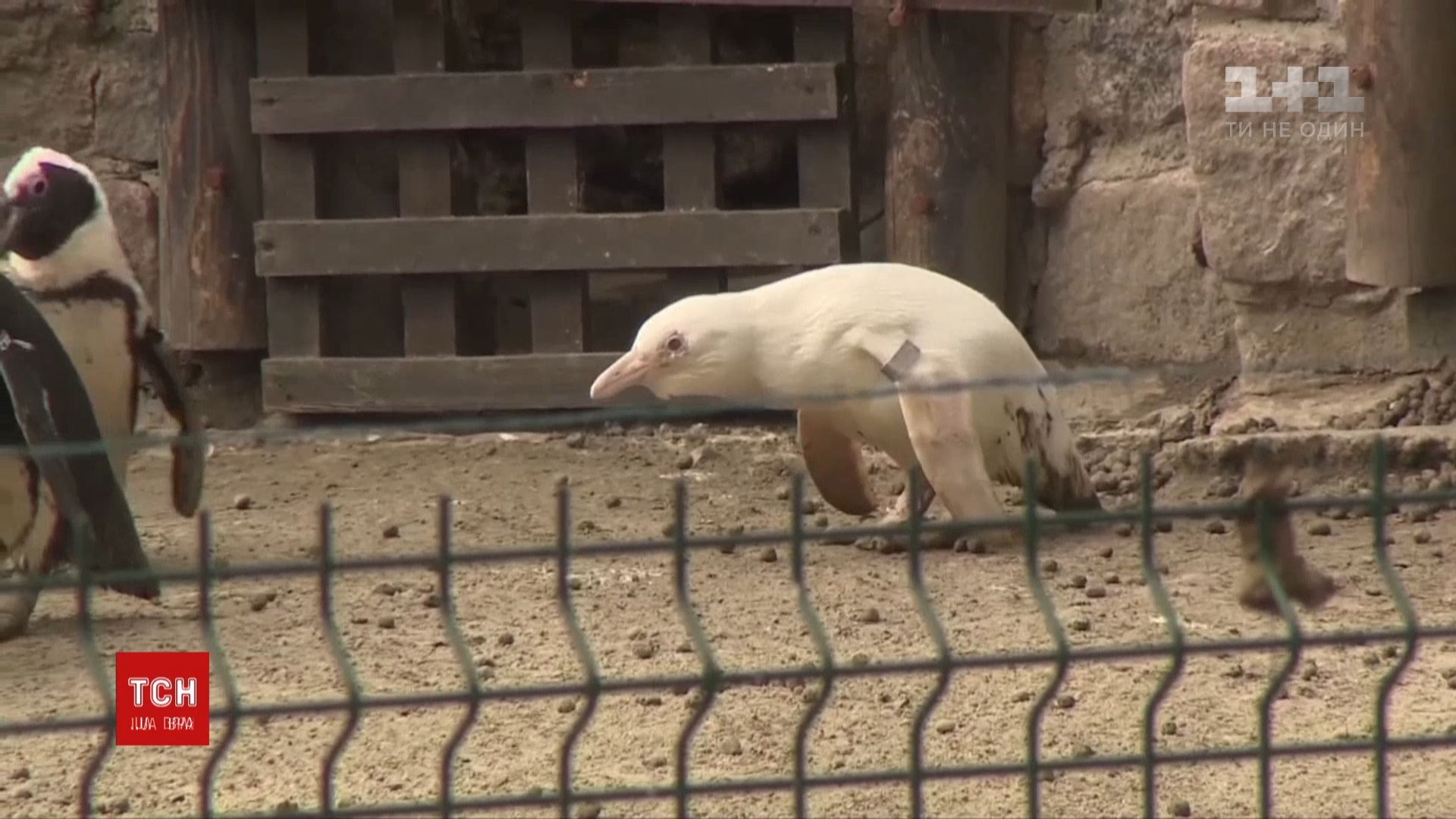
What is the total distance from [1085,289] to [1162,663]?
251cm

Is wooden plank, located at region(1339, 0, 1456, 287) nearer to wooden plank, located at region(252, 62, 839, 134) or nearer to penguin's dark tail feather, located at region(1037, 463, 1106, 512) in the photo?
penguin's dark tail feather, located at region(1037, 463, 1106, 512)

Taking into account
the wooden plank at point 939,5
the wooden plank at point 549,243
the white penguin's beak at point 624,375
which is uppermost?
the wooden plank at point 939,5

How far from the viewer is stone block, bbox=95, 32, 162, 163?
22.6 ft

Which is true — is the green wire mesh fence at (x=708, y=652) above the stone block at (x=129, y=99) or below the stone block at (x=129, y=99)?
below

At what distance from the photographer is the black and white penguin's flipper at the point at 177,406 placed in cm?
516

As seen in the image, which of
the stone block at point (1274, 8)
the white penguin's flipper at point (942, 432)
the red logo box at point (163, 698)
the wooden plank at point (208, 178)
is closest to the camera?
the red logo box at point (163, 698)

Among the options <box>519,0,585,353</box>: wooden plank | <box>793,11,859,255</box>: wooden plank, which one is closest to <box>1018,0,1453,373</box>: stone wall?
<box>793,11,859,255</box>: wooden plank

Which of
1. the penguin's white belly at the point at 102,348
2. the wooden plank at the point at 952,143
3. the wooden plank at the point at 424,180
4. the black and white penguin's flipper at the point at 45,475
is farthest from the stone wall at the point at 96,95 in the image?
the wooden plank at the point at 952,143

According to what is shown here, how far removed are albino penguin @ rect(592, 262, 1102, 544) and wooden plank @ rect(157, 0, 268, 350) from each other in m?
2.09

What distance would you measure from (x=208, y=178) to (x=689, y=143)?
1.51m

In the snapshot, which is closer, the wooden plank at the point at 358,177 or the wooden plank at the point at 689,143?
the wooden plank at the point at 689,143

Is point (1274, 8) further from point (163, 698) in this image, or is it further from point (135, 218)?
point (135, 218)

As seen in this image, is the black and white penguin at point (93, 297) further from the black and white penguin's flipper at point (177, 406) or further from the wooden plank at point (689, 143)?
→ the wooden plank at point (689, 143)

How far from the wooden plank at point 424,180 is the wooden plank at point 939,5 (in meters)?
0.58
